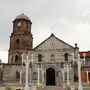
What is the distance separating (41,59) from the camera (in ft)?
160

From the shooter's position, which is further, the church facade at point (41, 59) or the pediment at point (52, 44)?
the pediment at point (52, 44)

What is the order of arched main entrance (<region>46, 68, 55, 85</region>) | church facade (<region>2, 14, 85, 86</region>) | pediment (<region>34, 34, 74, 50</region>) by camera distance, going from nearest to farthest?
1. church facade (<region>2, 14, 85, 86</region>)
2. pediment (<region>34, 34, 74, 50</region>)
3. arched main entrance (<region>46, 68, 55, 85</region>)

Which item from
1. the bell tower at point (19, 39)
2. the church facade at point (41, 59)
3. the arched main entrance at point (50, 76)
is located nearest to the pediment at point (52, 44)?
the church facade at point (41, 59)

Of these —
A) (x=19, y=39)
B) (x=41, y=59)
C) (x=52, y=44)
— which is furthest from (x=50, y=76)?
(x=19, y=39)

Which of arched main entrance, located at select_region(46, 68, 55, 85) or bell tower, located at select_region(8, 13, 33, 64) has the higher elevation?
bell tower, located at select_region(8, 13, 33, 64)

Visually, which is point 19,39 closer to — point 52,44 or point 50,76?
point 52,44

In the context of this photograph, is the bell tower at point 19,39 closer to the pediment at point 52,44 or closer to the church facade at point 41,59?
the church facade at point 41,59

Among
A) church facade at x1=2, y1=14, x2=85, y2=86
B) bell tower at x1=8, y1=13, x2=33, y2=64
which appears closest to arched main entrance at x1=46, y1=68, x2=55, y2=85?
church facade at x1=2, y1=14, x2=85, y2=86

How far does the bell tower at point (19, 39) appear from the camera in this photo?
163 ft

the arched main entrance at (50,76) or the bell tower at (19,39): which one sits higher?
the bell tower at (19,39)

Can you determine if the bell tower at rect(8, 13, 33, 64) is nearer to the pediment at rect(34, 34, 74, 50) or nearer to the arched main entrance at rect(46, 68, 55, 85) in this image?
the pediment at rect(34, 34, 74, 50)

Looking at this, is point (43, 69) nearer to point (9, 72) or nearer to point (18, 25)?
point (9, 72)

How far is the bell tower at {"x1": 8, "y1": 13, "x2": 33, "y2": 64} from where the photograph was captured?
4962 centimetres

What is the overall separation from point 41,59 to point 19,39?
6.60 metres
